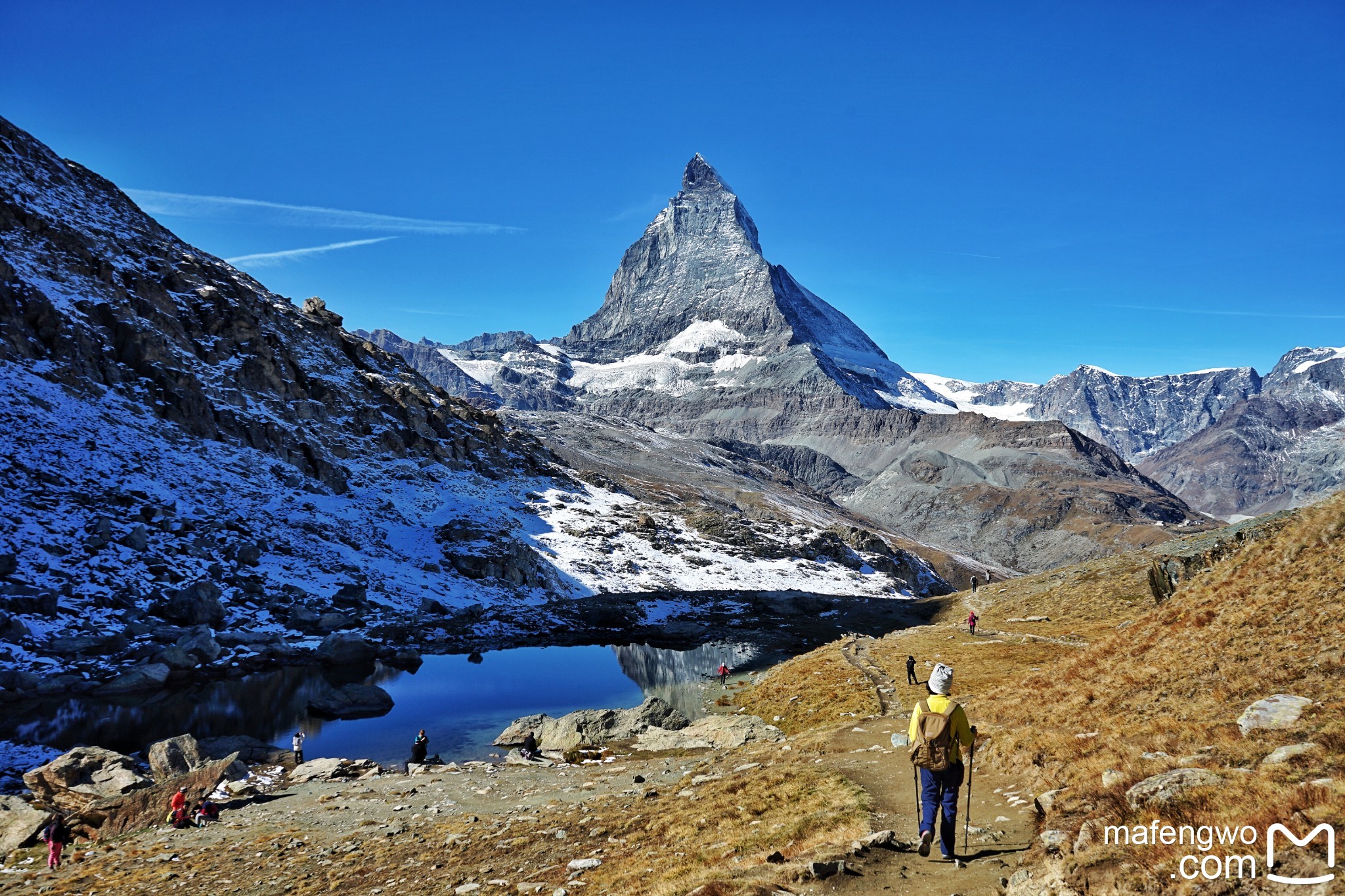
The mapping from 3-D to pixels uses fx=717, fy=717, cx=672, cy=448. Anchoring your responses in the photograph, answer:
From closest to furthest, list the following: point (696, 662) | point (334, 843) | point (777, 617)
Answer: point (334, 843) < point (696, 662) < point (777, 617)

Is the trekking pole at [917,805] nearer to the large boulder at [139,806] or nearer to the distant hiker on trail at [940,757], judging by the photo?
the distant hiker on trail at [940,757]

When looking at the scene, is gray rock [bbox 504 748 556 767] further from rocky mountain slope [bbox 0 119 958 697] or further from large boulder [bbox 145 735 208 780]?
rocky mountain slope [bbox 0 119 958 697]

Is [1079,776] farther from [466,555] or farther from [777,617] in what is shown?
[466,555]

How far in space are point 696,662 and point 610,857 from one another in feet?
162

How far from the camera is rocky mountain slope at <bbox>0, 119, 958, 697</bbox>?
5566 cm

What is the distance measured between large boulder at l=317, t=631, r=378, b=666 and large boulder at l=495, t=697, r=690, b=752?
84.2 ft

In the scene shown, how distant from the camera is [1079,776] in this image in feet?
40.1

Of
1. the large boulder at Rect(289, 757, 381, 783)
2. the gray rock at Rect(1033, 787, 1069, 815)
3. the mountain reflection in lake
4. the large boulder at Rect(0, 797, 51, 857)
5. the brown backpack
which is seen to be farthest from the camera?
the mountain reflection in lake

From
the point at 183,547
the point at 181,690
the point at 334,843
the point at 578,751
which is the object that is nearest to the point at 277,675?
the point at 181,690

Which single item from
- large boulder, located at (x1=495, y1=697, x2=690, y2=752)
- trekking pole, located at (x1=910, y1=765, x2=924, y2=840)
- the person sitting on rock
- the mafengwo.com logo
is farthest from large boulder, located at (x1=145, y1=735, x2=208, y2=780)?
the mafengwo.com logo

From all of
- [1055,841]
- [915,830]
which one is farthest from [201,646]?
[1055,841]

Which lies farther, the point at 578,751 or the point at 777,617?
the point at 777,617

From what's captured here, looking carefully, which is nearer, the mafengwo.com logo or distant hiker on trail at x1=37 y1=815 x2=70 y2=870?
the mafengwo.com logo

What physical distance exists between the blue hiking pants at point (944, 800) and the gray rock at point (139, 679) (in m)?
51.1
